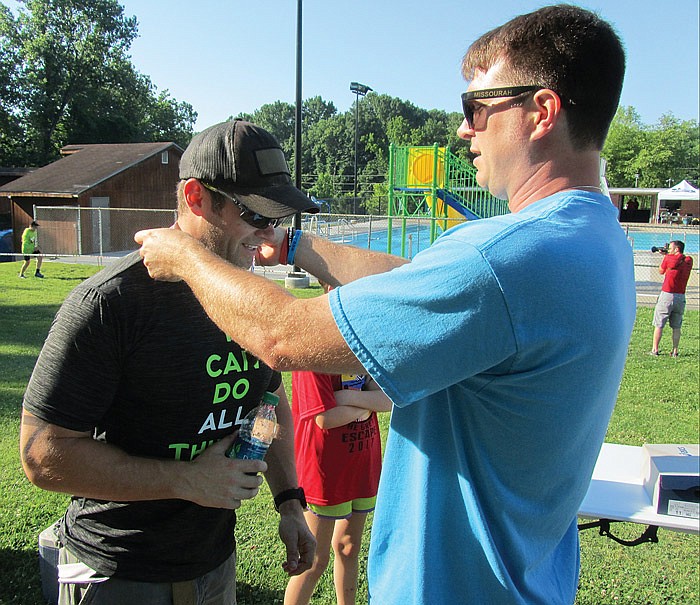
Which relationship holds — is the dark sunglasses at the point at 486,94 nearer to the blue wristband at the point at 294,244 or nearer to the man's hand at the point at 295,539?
the blue wristband at the point at 294,244

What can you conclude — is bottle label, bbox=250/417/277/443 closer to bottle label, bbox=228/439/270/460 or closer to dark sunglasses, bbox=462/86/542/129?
bottle label, bbox=228/439/270/460

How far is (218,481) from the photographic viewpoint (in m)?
1.84

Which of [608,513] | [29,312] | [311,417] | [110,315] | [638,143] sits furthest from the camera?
[638,143]

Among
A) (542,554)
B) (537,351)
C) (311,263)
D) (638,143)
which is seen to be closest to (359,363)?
(537,351)

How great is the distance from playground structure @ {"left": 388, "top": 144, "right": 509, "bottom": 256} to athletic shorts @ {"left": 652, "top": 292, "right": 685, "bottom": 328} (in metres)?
8.45

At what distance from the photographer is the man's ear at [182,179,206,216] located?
79.6 inches

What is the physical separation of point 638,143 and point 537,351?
75.7m

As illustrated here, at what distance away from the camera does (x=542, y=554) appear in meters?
1.50

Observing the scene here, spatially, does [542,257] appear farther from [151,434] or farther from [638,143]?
[638,143]

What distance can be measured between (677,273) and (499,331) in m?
11.5

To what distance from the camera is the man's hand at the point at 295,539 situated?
2342mm

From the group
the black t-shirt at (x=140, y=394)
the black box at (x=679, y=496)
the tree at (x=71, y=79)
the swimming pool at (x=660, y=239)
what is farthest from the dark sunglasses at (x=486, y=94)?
the tree at (x=71, y=79)

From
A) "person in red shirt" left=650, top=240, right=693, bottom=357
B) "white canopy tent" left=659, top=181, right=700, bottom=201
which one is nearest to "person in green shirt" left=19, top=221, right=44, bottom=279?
"person in red shirt" left=650, top=240, right=693, bottom=357

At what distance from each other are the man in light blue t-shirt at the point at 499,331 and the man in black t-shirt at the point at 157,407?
0.96 feet
